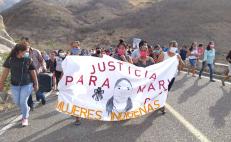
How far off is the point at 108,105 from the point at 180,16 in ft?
237

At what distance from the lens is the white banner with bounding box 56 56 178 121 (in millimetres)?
8656

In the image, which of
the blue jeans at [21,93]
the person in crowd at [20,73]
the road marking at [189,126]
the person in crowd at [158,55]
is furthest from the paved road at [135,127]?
the person in crowd at [158,55]

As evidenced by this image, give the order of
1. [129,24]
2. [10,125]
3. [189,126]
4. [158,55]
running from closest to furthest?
[189,126] < [10,125] < [158,55] < [129,24]

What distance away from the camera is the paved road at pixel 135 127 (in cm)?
754

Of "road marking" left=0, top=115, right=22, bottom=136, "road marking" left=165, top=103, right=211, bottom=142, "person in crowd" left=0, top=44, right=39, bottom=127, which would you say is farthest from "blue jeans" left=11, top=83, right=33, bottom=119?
"road marking" left=165, top=103, right=211, bottom=142

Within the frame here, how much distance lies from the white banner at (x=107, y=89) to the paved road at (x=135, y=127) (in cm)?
28

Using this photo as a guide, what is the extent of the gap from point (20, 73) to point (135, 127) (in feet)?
8.49

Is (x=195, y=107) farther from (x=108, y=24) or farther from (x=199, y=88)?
(x=108, y=24)

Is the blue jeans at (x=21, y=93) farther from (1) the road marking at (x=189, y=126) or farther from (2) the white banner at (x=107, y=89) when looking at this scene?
(1) the road marking at (x=189, y=126)

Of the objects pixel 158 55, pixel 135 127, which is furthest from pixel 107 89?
pixel 158 55

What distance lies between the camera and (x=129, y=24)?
8231cm

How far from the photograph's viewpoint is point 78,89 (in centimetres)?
888

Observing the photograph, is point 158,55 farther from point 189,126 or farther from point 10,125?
point 10,125

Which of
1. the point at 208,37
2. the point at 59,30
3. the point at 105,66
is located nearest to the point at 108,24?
the point at 59,30
